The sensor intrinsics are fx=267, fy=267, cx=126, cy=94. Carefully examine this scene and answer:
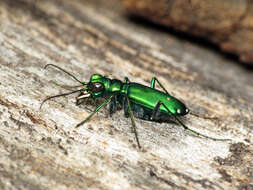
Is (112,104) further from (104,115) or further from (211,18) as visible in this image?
(211,18)

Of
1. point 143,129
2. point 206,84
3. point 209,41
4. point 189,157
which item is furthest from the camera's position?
point 209,41

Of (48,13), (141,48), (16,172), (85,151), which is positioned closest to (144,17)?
(141,48)

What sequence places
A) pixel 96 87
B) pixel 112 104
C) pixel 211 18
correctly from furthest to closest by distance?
1. pixel 211 18
2. pixel 112 104
3. pixel 96 87

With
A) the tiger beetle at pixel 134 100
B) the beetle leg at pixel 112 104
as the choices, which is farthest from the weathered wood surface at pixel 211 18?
the beetle leg at pixel 112 104

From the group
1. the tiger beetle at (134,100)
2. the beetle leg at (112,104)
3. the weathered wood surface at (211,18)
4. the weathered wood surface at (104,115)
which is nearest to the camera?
the weathered wood surface at (104,115)

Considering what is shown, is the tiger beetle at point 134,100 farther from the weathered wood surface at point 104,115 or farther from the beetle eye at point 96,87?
the weathered wood surface at point 104,115

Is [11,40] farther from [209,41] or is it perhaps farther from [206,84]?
[209,41]

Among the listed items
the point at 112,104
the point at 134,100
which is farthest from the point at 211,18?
the point at 112,104
